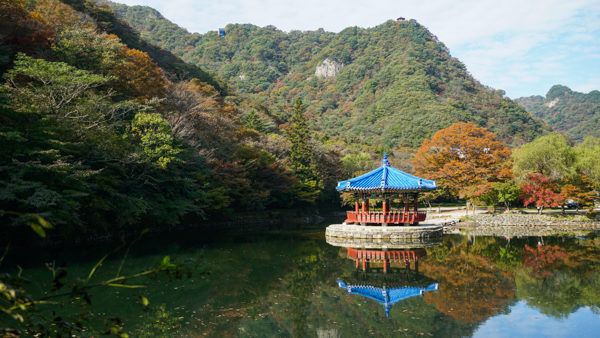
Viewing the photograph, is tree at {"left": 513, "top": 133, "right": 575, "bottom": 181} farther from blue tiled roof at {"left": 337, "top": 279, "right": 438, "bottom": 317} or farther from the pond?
blue tiled roof at {"left": 337, "top": 279, "right": 438, "bottom": 317}

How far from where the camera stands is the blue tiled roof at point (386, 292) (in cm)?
1184

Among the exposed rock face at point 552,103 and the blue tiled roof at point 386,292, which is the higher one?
the exposed rock face at point 552,103

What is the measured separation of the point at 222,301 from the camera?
37.4ft

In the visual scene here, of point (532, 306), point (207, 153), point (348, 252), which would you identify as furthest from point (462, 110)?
point (532, 306)

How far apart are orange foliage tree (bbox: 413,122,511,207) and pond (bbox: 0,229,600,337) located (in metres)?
13.7

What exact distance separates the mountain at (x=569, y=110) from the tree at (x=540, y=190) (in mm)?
69738

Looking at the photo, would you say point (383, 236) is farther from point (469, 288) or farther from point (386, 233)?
point (469, 288)

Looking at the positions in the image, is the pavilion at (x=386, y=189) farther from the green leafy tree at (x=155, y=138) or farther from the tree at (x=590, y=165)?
the tree at (x=590, y=165)

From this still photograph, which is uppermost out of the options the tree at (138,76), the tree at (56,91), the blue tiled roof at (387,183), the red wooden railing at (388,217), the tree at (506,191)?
the tree at (138,76)

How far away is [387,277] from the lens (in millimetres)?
14766

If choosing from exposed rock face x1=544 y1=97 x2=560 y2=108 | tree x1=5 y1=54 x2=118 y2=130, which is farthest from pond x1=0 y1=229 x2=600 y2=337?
exposed rock face x1=544 y1=97 x2=560 y2=108

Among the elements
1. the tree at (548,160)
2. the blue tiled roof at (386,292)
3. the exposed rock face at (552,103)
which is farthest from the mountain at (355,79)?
the exposed rock face at (552,103)

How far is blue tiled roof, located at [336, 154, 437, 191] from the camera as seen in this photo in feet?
77.9

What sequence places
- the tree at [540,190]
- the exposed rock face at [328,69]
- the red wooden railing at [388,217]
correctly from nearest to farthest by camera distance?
the red wooden railing at [388,217] → the tree at [540,190] → the exposed rock face at [328,69]
